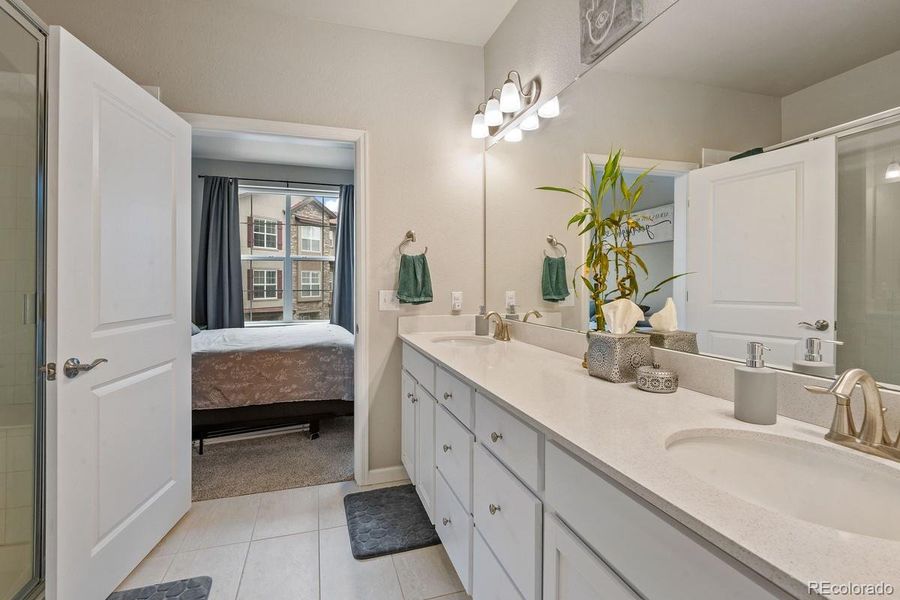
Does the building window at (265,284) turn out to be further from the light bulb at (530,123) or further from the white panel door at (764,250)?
the white panel door at (764,250)

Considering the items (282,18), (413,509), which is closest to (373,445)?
(413,509)

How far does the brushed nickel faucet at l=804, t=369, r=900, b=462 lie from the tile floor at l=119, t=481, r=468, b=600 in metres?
1.35

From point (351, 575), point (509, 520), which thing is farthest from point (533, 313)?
point (351, 575)

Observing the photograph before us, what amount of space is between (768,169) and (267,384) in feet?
9.64

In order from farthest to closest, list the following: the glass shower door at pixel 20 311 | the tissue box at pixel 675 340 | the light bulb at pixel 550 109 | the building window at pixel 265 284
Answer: the building window at pixel 265 284 → the light bulb at pixel 550 109 → the glass shower door at pixel 20 311 → the tissue box at pixel 675 340

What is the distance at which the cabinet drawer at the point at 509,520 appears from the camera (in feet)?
3.09

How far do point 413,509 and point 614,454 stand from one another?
5.48 feet

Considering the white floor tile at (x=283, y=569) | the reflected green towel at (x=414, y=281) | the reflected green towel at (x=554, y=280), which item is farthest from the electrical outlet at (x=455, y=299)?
the white floor tile at (x=283, y=569)

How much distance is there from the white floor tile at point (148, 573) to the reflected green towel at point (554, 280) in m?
1.97

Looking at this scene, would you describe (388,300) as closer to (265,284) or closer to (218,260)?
(218,260)

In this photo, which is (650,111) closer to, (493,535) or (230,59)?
(493,535)

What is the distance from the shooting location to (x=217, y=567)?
172cm

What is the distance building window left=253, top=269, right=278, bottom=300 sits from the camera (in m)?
5.49

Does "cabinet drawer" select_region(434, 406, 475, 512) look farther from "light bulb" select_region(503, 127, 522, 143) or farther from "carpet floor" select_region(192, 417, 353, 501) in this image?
"light bulb" select_region(503, 127, 522, 143)
